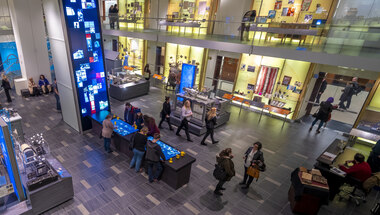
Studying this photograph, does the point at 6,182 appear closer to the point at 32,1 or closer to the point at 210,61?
the point at 32,1

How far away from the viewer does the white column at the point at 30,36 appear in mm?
10781

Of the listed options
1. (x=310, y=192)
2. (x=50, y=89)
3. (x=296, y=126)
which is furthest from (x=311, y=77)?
(x=50, y=89)

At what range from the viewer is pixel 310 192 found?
5.27 m

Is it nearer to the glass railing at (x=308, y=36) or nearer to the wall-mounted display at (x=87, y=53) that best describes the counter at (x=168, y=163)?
the wall-mounted display at (x=87, y=53)

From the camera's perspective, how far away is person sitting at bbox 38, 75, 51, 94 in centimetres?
1182

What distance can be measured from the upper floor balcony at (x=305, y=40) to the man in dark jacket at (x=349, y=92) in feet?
9.15

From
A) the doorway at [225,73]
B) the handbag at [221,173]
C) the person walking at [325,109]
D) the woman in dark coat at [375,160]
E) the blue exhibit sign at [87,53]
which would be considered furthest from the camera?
the doorway at [225,73]

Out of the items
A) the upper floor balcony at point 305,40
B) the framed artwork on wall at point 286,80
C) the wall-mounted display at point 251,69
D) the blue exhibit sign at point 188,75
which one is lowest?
the blue exhibit sign at point 188,75

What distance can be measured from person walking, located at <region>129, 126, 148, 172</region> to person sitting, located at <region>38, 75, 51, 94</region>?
28.1 ft

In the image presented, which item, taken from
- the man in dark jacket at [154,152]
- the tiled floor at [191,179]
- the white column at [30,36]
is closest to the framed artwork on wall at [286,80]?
the tiled floor at [191,179]

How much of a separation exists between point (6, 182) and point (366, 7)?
1352 centimetres

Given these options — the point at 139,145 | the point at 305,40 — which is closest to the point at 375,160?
the point at 305,40

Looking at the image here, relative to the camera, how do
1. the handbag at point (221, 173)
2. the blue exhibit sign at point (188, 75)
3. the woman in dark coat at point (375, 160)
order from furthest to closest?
the blue exhibit sign at point (188, 75)
the woman in dark coat at point (375, 160)
the handbag at point (221, 173)

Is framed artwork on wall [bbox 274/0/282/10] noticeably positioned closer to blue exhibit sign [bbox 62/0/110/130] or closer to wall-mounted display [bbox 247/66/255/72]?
wall-mounted display [bbox 247/66/255/72]
